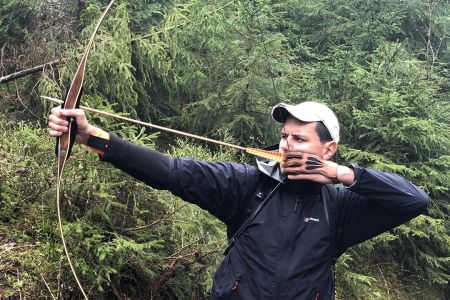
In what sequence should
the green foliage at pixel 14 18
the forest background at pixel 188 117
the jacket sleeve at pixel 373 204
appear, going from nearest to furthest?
the jacket sleeve at pixel 373 204, the forest background at pixel 188 117, the green foliage at pixel 14 18

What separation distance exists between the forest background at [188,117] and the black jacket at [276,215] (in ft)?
4.74

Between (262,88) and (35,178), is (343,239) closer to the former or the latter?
(35,178)

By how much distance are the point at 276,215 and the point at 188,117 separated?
391 cm

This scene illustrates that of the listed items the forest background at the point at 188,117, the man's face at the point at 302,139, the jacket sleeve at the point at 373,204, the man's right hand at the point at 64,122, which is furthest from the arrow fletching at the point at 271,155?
the forest background at the point at 188,117

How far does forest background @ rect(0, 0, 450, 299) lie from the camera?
3395 millimetres

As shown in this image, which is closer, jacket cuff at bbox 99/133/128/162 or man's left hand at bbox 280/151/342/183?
jacket cuff at bbox 99/133/128/162

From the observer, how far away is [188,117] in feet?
18.8

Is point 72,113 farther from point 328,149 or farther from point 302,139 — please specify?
point 328,149

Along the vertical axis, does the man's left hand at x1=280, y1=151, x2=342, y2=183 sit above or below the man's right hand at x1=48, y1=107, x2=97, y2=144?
below

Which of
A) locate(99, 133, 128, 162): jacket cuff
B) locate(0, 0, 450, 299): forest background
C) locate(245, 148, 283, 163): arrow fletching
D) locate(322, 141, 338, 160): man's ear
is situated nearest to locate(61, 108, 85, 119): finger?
locate(99, 133, 128, 162): jacket cuff

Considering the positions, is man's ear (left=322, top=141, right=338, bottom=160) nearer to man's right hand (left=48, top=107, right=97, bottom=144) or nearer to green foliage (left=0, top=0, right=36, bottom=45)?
man's right hand (left=48, top=107, right=97, bottom=144)

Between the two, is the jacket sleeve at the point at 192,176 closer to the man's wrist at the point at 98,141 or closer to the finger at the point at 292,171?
the man's wrist at the point at 98,141

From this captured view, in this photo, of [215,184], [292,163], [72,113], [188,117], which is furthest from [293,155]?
[188,117]

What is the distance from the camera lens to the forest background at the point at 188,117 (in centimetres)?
339
